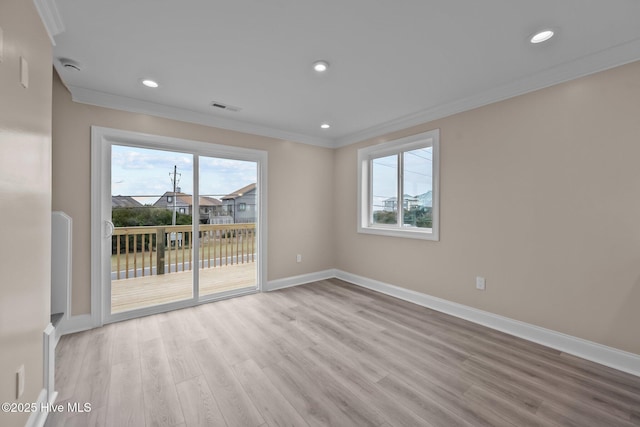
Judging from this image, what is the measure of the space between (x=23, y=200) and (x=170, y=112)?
2240 mm

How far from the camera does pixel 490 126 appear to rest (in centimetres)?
286

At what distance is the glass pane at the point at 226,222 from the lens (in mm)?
3680

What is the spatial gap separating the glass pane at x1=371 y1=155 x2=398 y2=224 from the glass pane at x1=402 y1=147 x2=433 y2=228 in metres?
0.18

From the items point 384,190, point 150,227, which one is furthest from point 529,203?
point 150,227

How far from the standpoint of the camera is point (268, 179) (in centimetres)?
411

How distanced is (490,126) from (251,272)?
3.86m

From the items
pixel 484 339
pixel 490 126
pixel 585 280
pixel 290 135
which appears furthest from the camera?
pixel 290 135

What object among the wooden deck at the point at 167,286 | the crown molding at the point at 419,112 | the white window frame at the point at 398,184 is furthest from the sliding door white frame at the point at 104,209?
the white window frame at the point at 398,184

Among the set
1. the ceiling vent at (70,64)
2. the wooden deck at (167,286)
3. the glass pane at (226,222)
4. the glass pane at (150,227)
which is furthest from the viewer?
the glass pane at (226,222)

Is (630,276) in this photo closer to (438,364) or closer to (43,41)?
(438,364)

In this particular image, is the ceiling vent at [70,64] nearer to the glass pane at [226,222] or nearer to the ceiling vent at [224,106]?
the ceiling vent at [224,106]

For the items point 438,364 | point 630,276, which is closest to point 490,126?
point 630,276

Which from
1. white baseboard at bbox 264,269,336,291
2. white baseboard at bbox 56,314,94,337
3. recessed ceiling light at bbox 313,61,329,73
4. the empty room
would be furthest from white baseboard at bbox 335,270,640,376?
white baseboard at bbox 56,314,94,337

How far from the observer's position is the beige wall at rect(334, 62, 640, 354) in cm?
211
